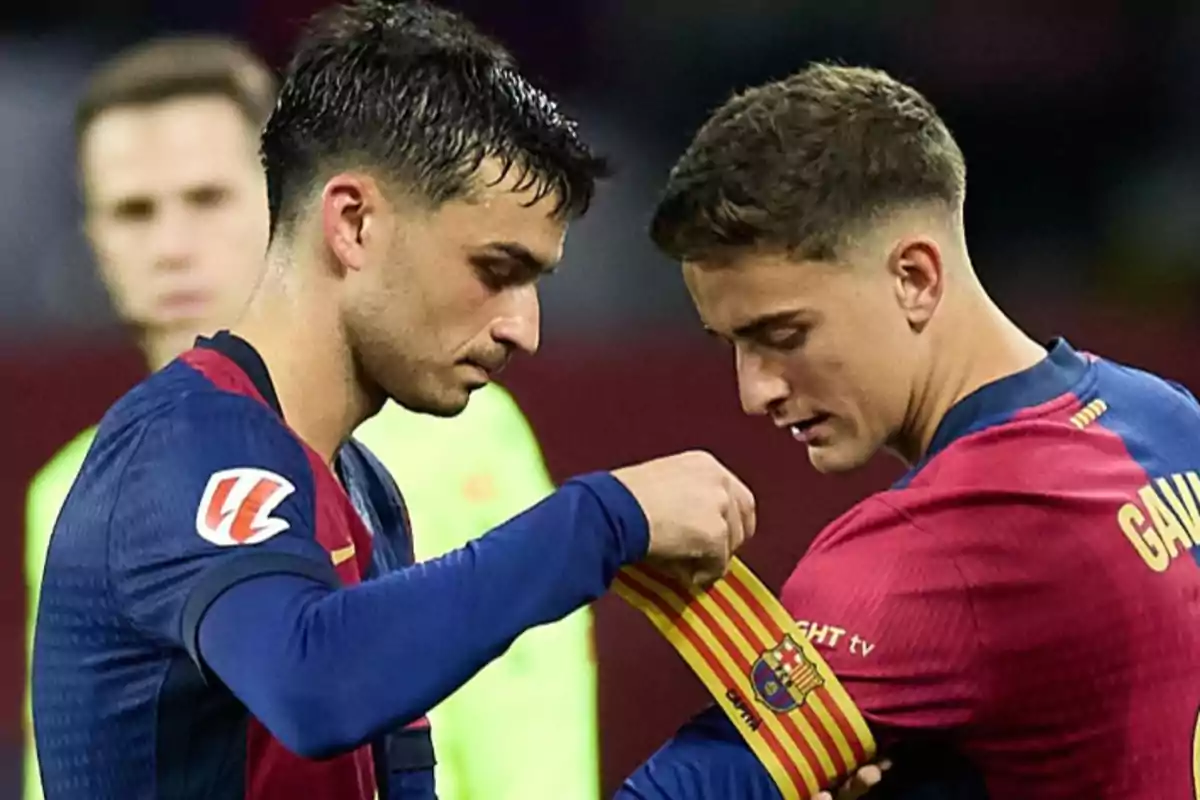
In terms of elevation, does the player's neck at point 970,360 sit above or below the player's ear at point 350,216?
below

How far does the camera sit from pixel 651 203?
221 centimetres

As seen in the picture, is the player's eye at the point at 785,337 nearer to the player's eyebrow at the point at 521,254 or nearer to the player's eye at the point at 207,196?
the player's eyebrow at the point at 521,254

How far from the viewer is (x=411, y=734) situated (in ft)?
3.97

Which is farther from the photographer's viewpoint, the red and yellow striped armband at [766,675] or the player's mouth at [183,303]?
the player's mouth at [183,303]

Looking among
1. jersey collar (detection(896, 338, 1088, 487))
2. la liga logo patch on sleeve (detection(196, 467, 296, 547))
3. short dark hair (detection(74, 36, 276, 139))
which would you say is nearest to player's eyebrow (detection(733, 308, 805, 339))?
jersey collar (detection(896, 338, 1088, 487))

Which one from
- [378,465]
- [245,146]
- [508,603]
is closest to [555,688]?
[245,146]

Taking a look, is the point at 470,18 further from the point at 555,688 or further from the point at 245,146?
the point at 555,688

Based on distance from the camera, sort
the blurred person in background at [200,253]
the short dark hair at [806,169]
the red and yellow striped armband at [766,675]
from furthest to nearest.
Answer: the blurred person in background at [200,253] → the short dark hair at [806,169] → the red and yellow striped armband at [766,675]

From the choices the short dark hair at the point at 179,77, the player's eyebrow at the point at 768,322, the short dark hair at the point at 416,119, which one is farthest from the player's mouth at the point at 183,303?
the player's eyebrow at the point at 768,322

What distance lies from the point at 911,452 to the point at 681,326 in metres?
1.04

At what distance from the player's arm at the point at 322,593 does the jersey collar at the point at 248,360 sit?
84 mm

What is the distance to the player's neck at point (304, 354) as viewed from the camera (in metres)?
1.09

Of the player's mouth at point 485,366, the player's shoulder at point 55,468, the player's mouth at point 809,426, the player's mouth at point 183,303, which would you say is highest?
the player's mouth at point 183,303

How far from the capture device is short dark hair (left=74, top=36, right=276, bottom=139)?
2.15 metres
